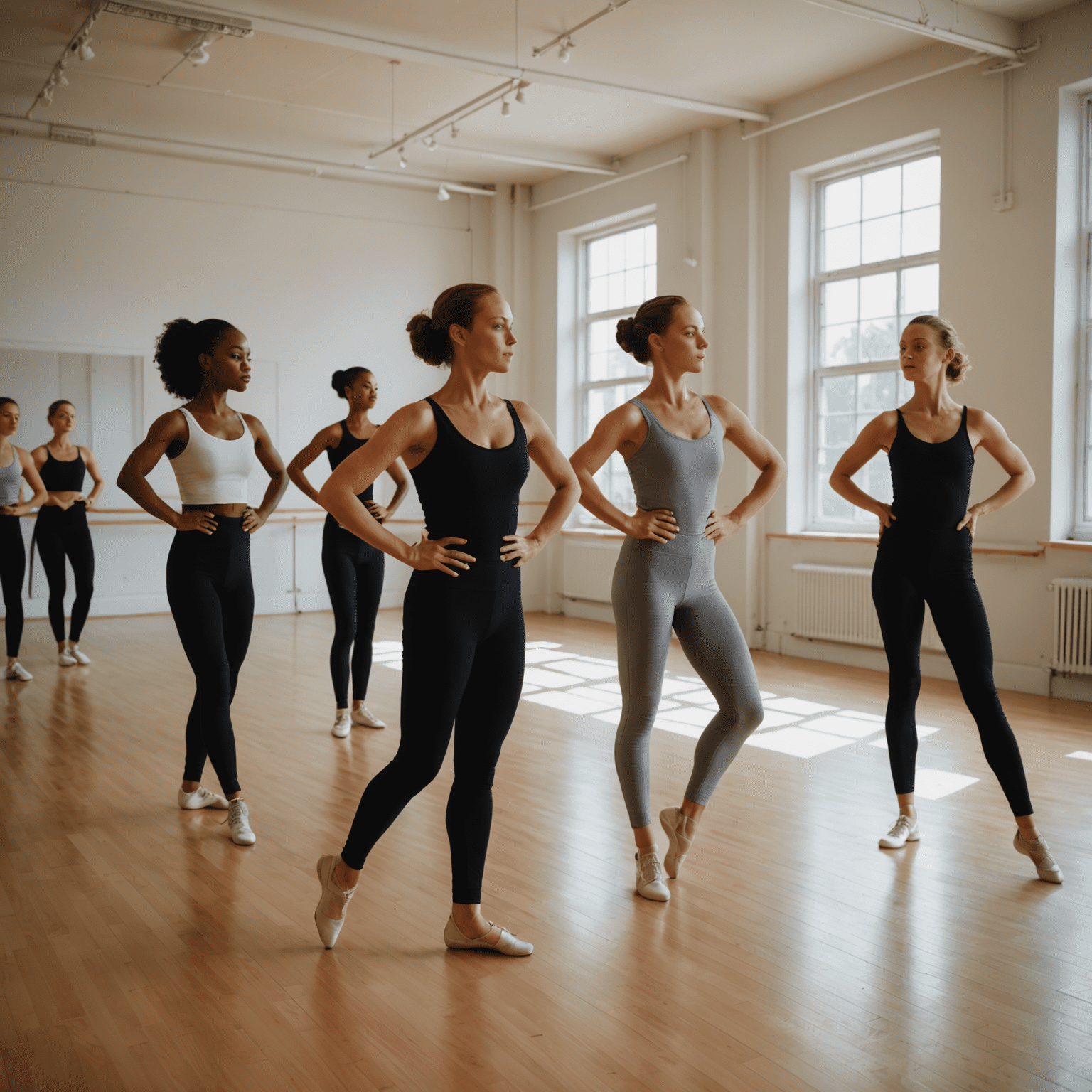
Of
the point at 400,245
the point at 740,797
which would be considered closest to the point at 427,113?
the point at 400,245

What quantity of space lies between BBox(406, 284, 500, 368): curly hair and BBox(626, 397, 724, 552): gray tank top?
0.62 meters

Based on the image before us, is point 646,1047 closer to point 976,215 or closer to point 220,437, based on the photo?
point 220,437

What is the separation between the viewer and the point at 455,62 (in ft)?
21.7

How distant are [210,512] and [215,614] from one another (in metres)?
0.33

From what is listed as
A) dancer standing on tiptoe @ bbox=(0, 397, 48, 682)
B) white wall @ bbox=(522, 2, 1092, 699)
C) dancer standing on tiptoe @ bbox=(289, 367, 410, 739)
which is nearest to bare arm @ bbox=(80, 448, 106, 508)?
dancer standing on tiptoe @ bbox=(0, 397, 48, 682)

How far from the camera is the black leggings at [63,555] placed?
6.90 meters

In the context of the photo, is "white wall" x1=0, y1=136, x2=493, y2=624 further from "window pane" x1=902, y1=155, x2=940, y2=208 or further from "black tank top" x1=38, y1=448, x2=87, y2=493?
"window pane" x1=902, y1=155, x2=940, y2=208

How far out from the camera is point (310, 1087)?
199 cm

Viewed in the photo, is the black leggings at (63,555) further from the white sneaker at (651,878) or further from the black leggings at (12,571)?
the white sneaker at (651,878)

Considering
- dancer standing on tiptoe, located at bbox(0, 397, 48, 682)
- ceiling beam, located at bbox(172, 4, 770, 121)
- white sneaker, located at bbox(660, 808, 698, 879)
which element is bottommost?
white sneaker, located at bbox(660, 808, 698, 879)

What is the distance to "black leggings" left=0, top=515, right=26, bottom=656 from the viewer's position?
6414mm

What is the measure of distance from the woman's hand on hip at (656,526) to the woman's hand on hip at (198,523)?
1360 mm

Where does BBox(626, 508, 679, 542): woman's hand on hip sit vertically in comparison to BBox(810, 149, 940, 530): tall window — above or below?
below

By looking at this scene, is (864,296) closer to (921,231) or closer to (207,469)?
Answer: (921,231)
